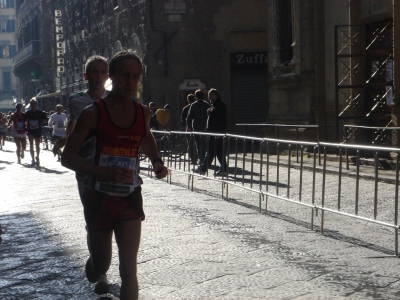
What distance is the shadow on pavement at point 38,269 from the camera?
6547 mm

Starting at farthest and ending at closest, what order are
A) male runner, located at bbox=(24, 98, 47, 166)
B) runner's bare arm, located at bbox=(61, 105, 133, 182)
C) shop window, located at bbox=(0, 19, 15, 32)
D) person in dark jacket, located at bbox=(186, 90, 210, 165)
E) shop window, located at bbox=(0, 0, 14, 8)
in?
shop window, located at bbox=(0, 19, 15, 32) → shop window, located at bbox=(0, 0, 14, 8) → male runner, located at bbox=(24, 98, 47, 166) → person in dark jacket, located at bbox=(186, 90, 210, 165) → runner's bare arm, located at bbox=(61, 105, 133, 182)

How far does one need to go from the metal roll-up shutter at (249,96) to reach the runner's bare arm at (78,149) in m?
27.7

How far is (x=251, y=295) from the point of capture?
6281 millimetres

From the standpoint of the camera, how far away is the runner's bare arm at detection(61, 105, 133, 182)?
5.05 meters

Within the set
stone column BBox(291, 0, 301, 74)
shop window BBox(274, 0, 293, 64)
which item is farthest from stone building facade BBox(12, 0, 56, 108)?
stone column BBox(291, 0, 301, 74)

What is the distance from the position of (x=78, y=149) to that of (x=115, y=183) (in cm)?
30

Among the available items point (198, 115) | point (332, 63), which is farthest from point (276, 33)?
point (198, 115)

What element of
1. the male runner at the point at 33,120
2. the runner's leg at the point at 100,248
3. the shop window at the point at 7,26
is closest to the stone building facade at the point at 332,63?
the male runner at the point at 33,120

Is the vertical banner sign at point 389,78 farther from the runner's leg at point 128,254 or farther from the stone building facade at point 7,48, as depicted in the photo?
the stone building facade at point 7,48

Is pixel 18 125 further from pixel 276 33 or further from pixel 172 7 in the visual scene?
pixel 172 7

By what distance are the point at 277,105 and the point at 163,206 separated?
12.7 meters

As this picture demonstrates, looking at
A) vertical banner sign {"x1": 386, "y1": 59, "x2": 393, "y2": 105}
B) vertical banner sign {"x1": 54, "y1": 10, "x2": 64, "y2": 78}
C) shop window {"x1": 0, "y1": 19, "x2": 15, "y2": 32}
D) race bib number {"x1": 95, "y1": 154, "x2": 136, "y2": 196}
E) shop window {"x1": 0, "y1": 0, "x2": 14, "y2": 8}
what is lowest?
race bib number {"x1": 95, "y1": 154, "x2": 136, "y2": 196}

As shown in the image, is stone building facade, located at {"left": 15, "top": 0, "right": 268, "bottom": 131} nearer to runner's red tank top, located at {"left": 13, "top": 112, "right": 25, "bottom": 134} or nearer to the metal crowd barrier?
runner's red tank top, located at {"left": 13, "top": 112, "right": 25, "bottom": 134}

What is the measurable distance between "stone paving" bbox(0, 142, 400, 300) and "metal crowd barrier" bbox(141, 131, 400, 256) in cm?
28
